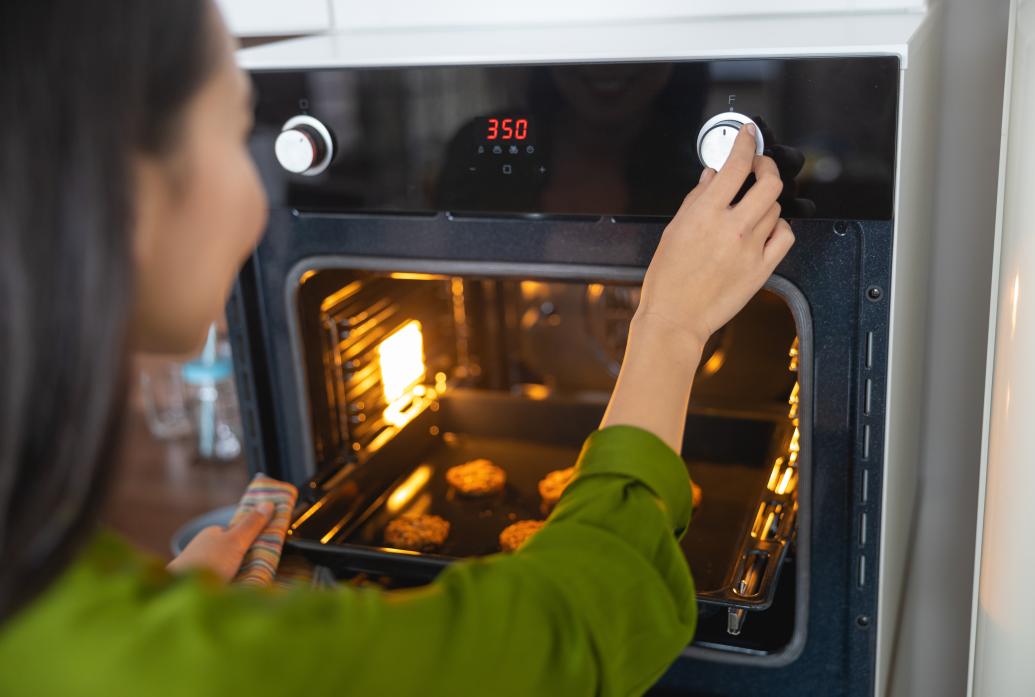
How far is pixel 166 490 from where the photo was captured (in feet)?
8.75

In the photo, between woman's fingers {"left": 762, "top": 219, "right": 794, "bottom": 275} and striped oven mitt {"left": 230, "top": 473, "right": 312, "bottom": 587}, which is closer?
woman's fingers {"left": 762, "top": 219, "right": 794, "bottom": 275}

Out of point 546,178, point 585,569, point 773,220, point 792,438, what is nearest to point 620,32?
point 546,178

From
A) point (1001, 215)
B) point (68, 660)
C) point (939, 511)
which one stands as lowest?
point (939, 511)

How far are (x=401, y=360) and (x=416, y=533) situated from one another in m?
0.26

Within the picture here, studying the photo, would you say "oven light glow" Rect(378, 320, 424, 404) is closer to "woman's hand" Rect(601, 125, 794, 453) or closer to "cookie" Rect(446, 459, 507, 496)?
"cookie" Rect(446, 459, 507, 496)

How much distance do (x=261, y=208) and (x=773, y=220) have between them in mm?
409

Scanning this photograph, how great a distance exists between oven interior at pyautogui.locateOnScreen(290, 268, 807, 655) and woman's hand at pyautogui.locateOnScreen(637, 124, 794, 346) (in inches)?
7.9

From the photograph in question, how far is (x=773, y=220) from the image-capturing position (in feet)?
2.81

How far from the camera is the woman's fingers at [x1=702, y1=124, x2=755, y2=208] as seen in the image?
2.75ft

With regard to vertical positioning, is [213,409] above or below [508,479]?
below

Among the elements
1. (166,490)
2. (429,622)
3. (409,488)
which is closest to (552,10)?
(409,488)

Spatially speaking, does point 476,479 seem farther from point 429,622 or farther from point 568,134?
point 429,622

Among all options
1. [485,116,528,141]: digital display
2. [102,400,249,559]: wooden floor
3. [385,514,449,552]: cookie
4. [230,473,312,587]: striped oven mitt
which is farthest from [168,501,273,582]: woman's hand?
[102,400,249,559]: wooden floor

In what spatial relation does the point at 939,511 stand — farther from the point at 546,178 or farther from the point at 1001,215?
the point at 546,178
